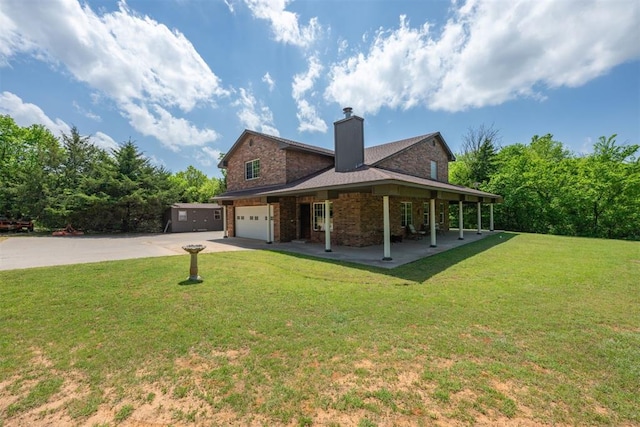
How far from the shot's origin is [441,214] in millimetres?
18375

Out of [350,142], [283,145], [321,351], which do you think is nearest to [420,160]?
[350,142]

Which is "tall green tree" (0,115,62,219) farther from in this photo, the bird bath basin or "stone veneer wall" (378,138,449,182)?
"stone veneer wall" (378,138,449,182)

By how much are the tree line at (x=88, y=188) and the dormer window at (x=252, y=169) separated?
31.5 ft

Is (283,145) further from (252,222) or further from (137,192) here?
(137,192)

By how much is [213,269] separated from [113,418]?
559cm

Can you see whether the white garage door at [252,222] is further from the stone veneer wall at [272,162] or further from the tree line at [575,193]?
the tree line at [575,193]

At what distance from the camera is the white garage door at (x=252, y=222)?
15430 millimetres

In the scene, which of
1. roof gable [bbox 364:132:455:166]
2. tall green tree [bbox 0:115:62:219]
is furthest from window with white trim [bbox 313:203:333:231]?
tall green tree [bbox 0:115:62:219]

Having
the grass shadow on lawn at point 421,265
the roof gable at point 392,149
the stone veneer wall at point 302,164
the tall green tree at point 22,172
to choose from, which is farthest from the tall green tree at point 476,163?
the tall green tree at point 22,172

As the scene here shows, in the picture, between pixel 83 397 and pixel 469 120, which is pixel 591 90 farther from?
pixel 83 397

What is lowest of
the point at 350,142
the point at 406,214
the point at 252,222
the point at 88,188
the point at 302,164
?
the point at 252,222

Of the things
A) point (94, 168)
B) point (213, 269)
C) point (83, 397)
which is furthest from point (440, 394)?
point (94, 168)

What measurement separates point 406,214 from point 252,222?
9.08 m

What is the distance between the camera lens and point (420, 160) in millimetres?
16688
